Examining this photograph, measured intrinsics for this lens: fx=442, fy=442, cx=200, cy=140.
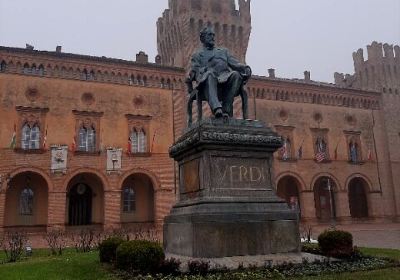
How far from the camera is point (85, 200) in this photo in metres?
34.9

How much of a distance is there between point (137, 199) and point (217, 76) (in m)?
27.0

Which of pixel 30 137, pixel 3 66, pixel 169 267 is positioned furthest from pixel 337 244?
pixel 3 66

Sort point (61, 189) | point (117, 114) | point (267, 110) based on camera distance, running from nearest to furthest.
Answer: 1. point (61, 189)
2. point (117, 114)
3. point (267, 110)

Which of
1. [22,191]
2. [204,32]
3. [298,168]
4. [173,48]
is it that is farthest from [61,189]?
[204,32]

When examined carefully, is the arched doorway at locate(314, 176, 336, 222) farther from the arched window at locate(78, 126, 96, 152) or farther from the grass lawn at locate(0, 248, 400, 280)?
the grass lawn at locate(0, 248, 400, 280)

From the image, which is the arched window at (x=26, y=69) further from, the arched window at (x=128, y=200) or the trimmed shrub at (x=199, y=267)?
the trimmed shrub at (x=199, y=267)

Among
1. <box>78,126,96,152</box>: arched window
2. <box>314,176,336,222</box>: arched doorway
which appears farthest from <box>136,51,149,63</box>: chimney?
<box>314,176,336,222</box>: arched doorway

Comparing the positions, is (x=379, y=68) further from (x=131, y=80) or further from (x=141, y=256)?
(x=141, y=256)

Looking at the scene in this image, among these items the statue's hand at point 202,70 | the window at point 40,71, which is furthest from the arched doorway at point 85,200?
the statue's hand at point 202,70

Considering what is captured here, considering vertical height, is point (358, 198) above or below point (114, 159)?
below

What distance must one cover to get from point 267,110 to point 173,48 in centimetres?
1085

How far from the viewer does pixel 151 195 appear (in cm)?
3603

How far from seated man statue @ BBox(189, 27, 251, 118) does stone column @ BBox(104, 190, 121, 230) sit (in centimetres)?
2390

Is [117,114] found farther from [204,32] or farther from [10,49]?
[204,32]
